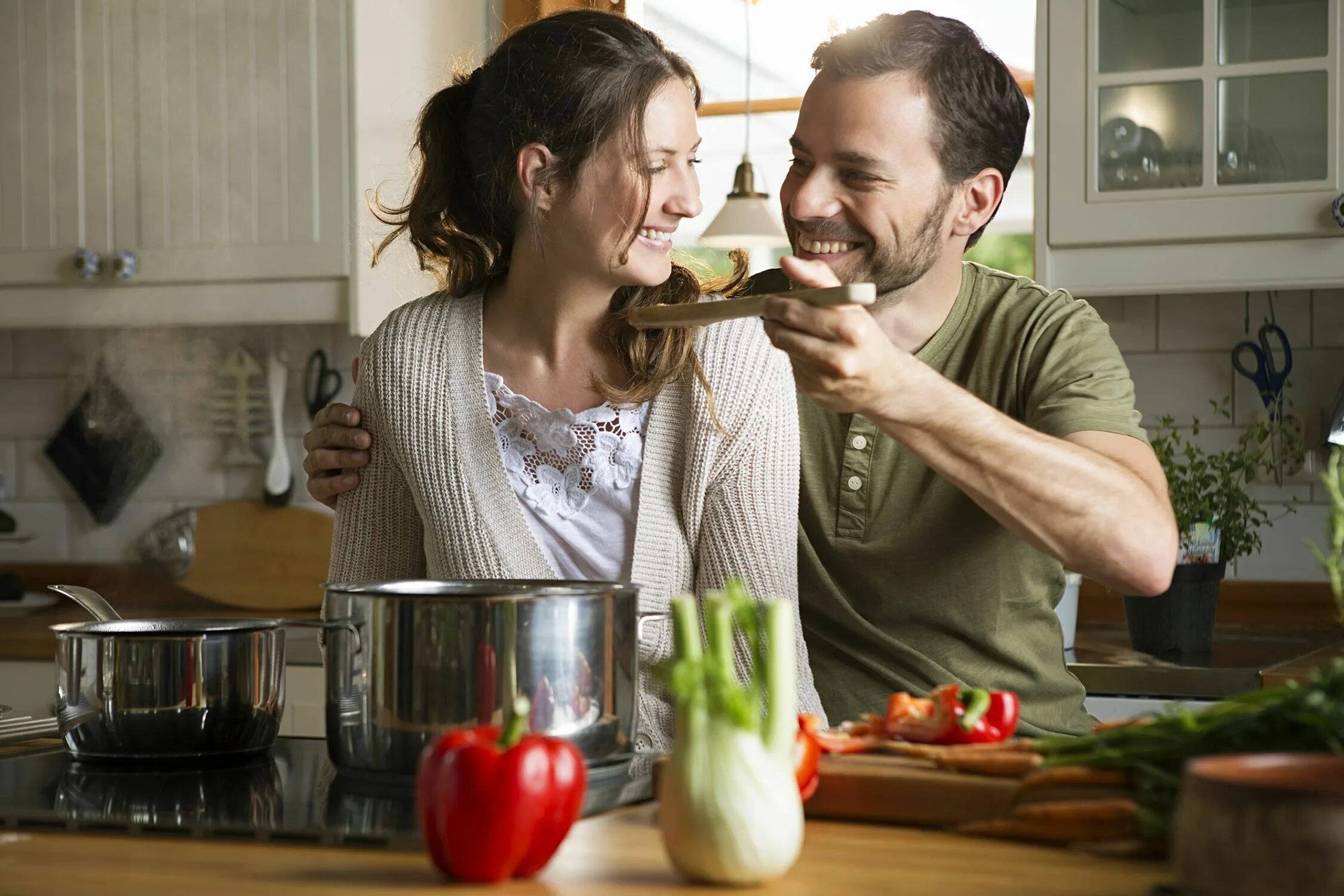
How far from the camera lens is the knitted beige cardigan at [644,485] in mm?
1564

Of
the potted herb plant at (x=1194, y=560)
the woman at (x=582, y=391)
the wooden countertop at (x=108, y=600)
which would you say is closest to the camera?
the woman at (x=582, y=391)

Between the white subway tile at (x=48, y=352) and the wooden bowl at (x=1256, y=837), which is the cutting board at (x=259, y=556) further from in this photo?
the wooden bowl at (x=1256, y=837)

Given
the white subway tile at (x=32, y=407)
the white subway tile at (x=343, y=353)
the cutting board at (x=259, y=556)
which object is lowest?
the cutting board at (x=259, y=556)

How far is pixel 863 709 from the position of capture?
171 cm

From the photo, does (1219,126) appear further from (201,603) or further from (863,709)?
(201,603)

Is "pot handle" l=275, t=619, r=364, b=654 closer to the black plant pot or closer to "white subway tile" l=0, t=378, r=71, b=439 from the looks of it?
the black plant pot

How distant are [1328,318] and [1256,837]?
228 centimetres

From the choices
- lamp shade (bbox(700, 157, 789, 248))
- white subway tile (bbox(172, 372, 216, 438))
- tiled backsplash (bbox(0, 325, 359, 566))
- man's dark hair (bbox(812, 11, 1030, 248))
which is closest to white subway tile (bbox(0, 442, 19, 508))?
tiled backsplash (bbox(0, 325, 359, 566))

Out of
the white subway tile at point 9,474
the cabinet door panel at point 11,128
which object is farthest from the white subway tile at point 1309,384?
the white subway tile at point 9,474

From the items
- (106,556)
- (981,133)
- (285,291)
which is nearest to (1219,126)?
(981,133)

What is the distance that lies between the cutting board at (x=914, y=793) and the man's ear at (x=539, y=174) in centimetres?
84

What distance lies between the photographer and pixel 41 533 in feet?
11.2

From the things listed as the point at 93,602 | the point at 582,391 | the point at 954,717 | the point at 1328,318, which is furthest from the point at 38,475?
the point at 954,717

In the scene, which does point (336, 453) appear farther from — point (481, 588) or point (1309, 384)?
point (1309, 384)
